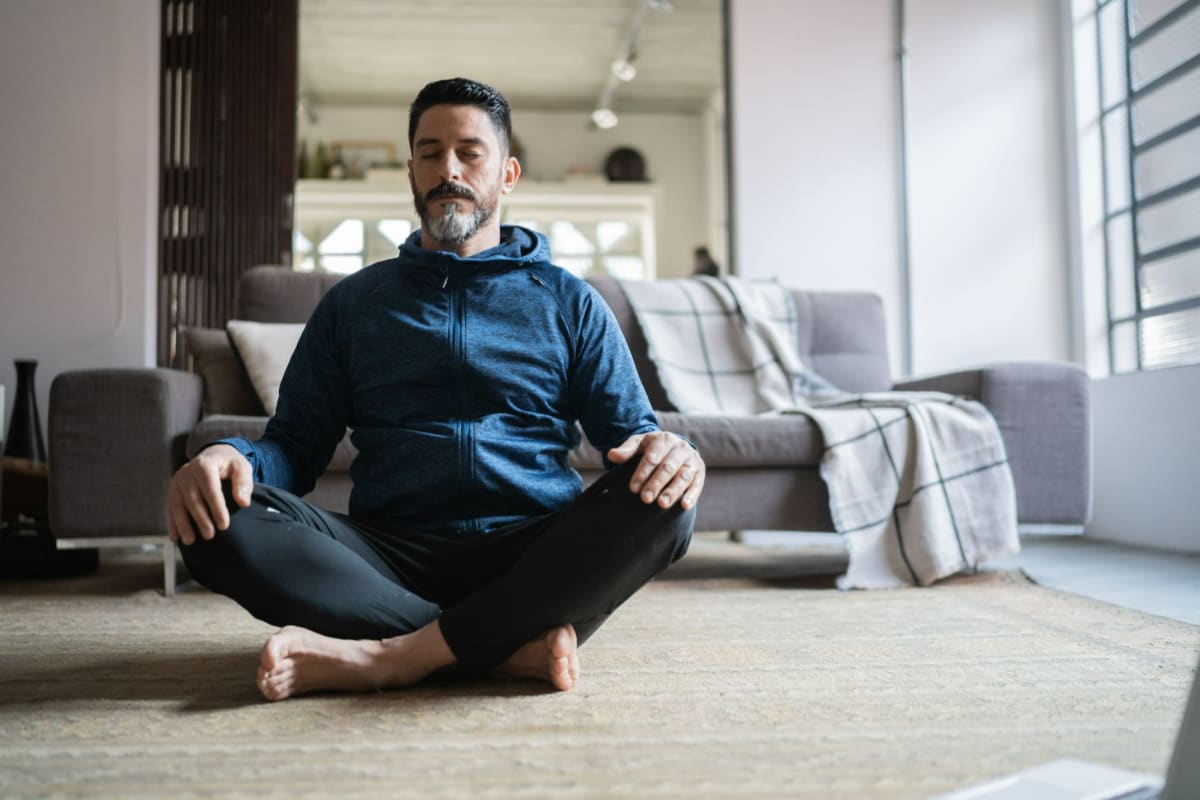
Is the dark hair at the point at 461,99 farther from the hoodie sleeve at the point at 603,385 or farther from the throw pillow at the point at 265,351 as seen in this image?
the throw pillow at the point at 265,351

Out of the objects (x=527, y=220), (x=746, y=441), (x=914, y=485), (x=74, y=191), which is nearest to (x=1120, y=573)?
(x=914, y=485)

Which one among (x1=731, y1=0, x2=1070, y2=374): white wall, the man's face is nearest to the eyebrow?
the man's face

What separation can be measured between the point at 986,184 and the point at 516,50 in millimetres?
4157

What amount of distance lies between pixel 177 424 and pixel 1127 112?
3.49 metres

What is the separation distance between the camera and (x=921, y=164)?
3.89 meters

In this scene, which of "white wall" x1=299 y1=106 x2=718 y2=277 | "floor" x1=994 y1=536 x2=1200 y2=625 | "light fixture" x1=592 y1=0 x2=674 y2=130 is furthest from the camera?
"white wall" x1=299 y1=106 x2=718 y2=277

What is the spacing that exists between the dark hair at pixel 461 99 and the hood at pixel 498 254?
153 millimetres

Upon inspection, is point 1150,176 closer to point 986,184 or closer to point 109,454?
point 986,184

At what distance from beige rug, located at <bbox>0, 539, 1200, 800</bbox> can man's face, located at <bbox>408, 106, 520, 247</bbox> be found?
70cm

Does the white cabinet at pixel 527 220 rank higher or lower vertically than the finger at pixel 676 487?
higher

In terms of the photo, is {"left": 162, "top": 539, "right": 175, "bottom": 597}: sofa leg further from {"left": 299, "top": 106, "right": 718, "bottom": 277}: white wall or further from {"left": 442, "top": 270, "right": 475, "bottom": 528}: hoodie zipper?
{"left": 299, "top": 106, "right": 718, "bottom": 277}: white wall

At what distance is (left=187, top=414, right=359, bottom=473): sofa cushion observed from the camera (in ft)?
7.53

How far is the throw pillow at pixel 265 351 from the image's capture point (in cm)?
249

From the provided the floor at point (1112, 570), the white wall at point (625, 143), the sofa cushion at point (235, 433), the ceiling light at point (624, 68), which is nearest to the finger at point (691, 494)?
the floor at point (1112, 570)
